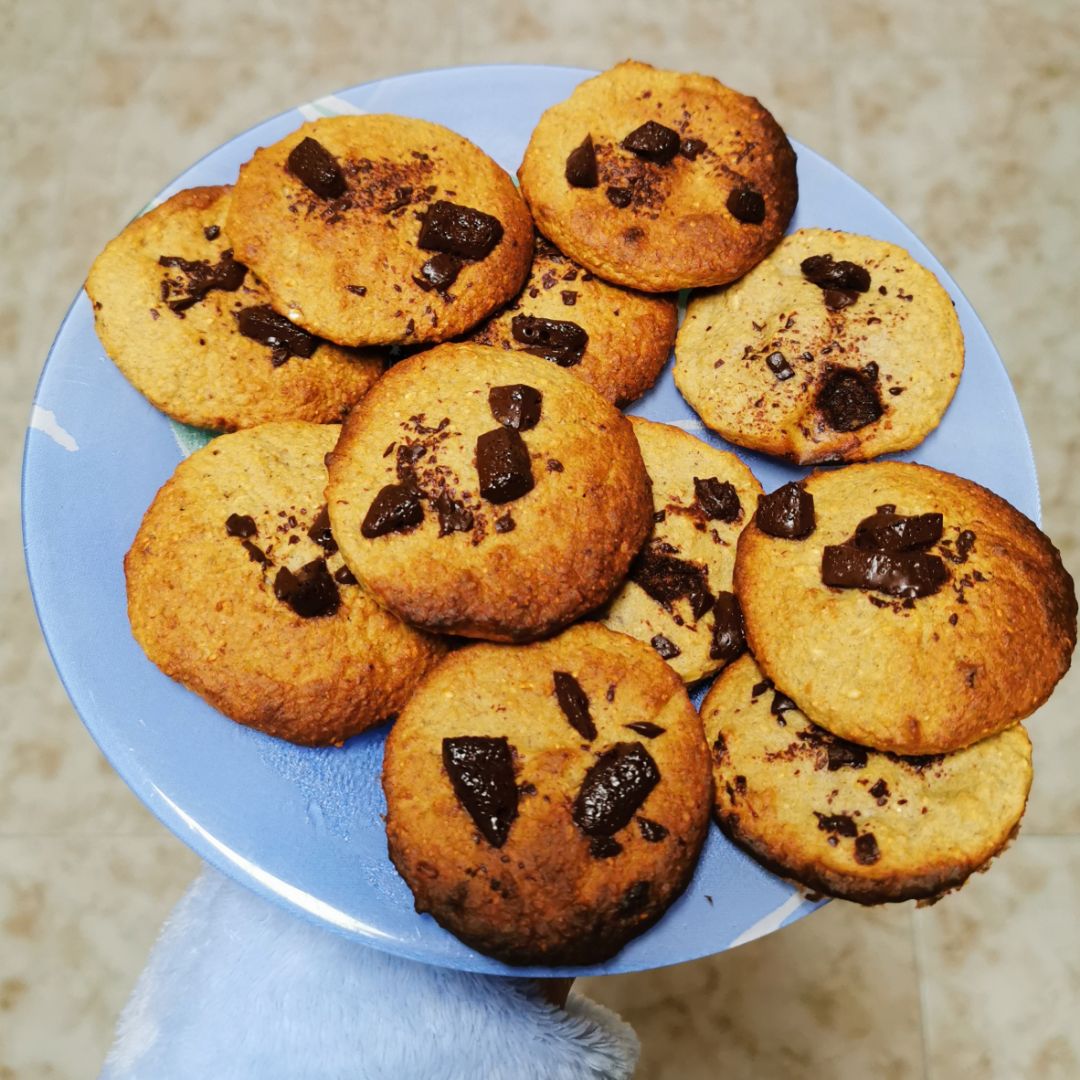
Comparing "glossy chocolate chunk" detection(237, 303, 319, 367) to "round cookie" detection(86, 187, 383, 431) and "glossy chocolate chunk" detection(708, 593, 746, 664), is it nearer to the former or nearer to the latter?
"round cookie" detection(86, 187, 383, 431)

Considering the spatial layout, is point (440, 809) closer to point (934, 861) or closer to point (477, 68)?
point (934, 861)

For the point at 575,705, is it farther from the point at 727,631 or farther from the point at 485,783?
the point at 727,631

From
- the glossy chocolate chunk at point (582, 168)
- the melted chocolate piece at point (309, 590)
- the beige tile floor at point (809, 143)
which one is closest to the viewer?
the melted chocolate piece at point (309, 590)

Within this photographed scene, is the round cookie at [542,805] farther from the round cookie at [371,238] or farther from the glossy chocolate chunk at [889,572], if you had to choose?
the round cookie at [371,238]

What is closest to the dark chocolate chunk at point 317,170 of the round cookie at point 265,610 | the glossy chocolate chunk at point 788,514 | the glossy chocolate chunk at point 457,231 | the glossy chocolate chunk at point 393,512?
the glossy chocolate chunk at point 457,231

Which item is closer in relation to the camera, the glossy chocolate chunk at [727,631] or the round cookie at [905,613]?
the round cookie at [905,613]

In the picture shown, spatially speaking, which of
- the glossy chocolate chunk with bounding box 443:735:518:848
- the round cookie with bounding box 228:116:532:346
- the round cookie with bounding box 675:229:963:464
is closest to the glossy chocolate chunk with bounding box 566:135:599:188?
the round cookie with bounding box 228:116:532:346

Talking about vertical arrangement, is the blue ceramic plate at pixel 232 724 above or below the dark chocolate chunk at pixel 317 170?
below

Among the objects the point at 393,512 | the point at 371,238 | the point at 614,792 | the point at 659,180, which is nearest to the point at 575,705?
the point at 614,792
